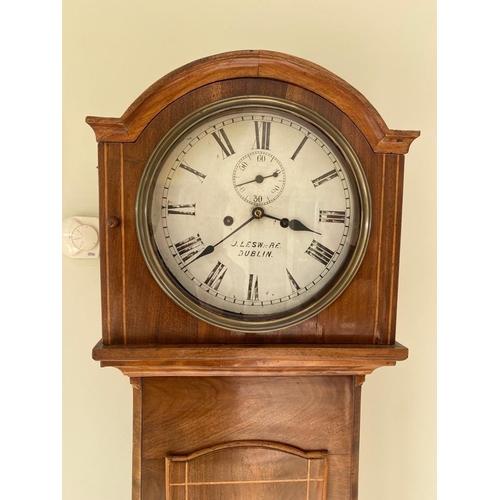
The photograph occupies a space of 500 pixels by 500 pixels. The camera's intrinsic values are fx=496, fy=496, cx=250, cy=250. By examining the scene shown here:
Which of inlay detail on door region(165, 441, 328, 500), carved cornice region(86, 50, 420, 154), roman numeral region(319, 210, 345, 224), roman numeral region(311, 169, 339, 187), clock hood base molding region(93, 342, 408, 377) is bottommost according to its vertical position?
inlay detail on door region(165, 441, 328, 500)

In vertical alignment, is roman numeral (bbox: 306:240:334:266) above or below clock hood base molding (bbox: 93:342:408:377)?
above

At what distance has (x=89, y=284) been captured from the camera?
101cm

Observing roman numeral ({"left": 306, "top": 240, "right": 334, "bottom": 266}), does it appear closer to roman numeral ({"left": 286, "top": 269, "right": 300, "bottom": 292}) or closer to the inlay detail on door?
roman numeral ({"left": 286, "top": 269, "right": 300, "bottom": 292})

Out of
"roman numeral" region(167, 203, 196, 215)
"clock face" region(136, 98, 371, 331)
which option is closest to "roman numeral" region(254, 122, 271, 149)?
"clock face" region(136, 98, 371, 331)

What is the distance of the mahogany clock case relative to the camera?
2.45ft

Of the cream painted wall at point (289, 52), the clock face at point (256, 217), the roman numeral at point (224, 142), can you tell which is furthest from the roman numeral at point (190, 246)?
the cream painted wall at point (289, 52)

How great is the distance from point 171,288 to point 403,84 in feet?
2.24

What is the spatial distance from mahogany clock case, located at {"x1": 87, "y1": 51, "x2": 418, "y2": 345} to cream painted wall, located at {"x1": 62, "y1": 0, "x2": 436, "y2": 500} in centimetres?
27

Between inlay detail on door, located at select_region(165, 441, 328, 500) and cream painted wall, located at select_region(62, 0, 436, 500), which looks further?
cream painted wall, located at select_region(62, 0, 436, 500)

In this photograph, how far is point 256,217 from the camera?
0.77 meters

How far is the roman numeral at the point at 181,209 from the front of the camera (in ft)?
2.51

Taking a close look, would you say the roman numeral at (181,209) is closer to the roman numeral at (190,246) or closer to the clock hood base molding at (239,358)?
the roman numeral at (190,246)

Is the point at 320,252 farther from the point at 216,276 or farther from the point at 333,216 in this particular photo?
the point at 216,276

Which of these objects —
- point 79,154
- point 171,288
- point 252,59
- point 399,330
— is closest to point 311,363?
point 171,288
